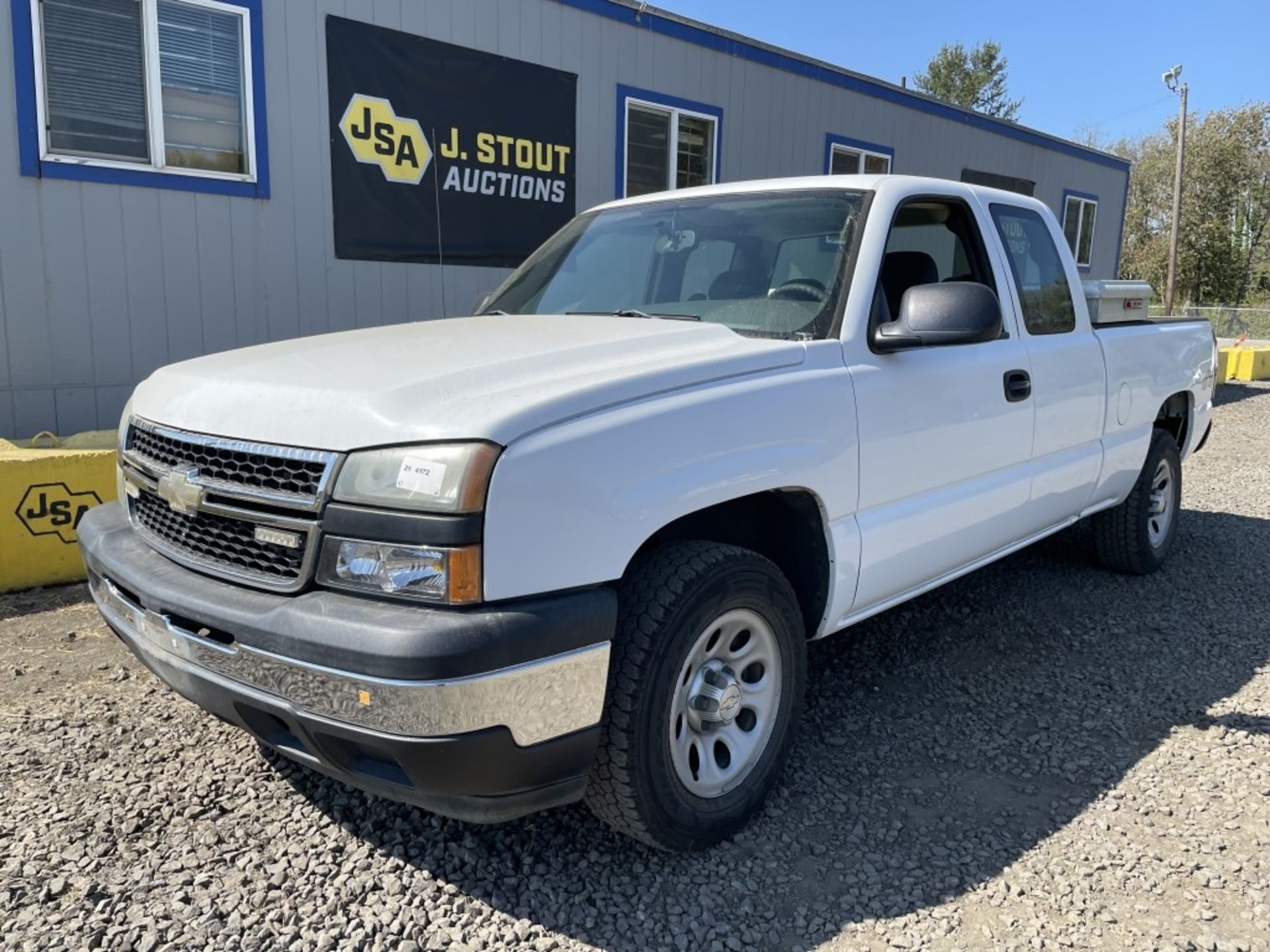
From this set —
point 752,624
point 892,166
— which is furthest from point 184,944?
point 892,166

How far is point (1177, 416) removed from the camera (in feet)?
17.4

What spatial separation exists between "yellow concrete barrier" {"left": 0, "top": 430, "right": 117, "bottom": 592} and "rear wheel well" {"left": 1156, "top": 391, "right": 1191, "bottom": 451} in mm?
5502

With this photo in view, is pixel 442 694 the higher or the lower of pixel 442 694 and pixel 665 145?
the lower

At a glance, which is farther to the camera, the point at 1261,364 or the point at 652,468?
the point at 1261,364

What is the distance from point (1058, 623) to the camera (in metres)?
4.48

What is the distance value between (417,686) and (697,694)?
0.89m

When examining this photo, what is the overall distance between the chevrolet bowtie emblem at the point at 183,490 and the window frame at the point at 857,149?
9.39 meters

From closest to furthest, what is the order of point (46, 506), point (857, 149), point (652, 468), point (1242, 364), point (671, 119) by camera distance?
1. point (652, 468)
2. point (46, 506)
3. point (671, 119)
4. point (857, 149)
5. point (1242, 364)

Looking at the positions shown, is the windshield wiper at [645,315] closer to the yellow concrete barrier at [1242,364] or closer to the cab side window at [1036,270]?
the cab side window at [1036,270]

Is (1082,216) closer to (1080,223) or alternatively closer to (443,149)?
(1080,223)

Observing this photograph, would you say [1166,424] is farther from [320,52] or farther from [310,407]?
[320,52]

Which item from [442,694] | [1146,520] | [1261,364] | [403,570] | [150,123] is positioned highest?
[150,123]

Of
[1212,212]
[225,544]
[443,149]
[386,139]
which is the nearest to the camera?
[225,544]

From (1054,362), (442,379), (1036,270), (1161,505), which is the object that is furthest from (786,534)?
(1161,505)
